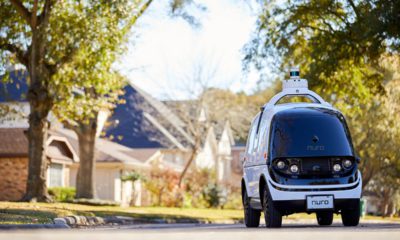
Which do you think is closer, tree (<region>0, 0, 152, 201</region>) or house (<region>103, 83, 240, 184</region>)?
tree (<region>0, 0, 152, 201</region>)

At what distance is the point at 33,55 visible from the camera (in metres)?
31.0

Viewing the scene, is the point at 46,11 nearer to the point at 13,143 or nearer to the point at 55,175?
the point at 13,143

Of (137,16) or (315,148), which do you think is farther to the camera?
(137,16)

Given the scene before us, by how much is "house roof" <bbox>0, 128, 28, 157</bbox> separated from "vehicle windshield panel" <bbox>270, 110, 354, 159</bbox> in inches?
1230

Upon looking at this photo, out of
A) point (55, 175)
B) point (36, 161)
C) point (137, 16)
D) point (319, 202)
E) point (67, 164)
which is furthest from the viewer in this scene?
point (67, 164)

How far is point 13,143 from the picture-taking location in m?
47.4

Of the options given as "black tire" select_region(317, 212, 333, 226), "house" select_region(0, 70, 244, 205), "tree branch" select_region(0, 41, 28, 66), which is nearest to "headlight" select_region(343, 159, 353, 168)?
"black tire" select_region(317, 212, 333, 226)

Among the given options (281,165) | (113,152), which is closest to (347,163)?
(281,165)

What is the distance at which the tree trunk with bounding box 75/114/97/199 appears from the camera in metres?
39.6

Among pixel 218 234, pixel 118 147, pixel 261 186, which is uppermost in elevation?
pixel 118 147

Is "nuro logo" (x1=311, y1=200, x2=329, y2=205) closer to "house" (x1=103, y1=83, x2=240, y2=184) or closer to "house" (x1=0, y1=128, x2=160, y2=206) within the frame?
"house" (x1=0, y1=128, x2=160, y2=206)

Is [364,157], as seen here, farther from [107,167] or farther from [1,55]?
[1,55]

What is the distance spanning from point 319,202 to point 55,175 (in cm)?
3477

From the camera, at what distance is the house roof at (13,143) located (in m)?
46.4
